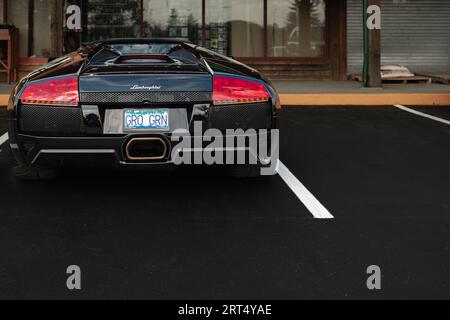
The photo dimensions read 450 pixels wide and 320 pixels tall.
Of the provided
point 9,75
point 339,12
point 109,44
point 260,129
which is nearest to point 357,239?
point 260,129

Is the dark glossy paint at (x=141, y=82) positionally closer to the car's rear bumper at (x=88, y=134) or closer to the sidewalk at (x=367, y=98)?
the car's rear bumper at (x=88, y=134)

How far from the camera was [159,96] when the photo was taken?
5031mm

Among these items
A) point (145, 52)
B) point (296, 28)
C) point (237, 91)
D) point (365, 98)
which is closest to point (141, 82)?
point (237, 91)

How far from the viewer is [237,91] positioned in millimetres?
5211

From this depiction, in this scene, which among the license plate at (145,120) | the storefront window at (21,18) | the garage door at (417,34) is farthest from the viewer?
the garage door at (417,34)

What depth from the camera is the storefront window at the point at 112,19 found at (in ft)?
56.1

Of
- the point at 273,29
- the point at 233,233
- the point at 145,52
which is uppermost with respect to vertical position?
the point at 273,29

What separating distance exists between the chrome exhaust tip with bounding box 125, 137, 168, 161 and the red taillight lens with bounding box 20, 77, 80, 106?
0.48 meters

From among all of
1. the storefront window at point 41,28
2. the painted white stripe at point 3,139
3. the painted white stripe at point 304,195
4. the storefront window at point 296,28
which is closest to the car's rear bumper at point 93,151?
the painted white stripe at point 304,195

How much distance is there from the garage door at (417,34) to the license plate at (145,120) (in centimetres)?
1348

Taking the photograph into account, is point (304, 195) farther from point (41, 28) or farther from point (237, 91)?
point (41, 28)

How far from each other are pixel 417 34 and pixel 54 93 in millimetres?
14195

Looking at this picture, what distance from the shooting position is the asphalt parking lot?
144 inches

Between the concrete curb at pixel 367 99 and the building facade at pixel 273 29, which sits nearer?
the concrete curb at pixel 367 99
